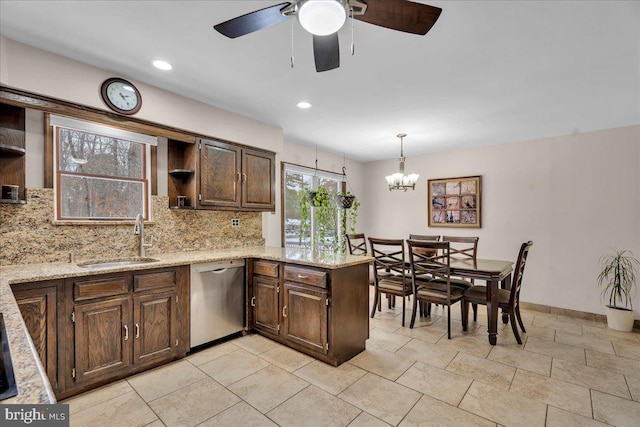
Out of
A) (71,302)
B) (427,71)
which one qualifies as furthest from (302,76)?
(71,302)

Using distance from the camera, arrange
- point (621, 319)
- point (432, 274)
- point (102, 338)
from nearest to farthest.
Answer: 1. point (102, 338)
2. point (432, 274)
3. point (621, 319)

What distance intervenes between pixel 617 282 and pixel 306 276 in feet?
12.5

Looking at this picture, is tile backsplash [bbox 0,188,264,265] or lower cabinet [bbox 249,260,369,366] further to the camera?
lower cabinet [bbox 249,260,369,366]

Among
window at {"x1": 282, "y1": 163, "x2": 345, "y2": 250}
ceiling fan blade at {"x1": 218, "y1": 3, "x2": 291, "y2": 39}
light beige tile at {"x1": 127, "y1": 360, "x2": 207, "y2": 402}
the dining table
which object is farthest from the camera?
window at {"x1": 282, "y1": 163, "x2": 345, "y2": 250}

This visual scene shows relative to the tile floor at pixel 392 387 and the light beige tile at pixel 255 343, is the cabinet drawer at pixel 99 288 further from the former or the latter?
the light beige tile at pixel 255 343

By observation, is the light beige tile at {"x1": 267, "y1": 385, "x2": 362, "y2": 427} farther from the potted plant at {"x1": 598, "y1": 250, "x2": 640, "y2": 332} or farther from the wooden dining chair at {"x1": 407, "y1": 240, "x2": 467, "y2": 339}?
the potted plant at {"x1": 598, "y1": 250, "x2": 640, "y2": 332}

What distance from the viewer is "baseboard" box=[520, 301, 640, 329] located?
386 centimetres

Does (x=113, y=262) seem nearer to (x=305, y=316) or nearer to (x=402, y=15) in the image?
(x=305, y=316)

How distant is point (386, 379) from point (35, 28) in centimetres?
343

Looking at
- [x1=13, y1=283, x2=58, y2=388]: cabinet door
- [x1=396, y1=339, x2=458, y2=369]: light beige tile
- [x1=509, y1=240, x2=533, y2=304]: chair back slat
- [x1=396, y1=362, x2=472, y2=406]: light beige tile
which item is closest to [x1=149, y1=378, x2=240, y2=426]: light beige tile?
[x1=13, y1=283, x2=58, y2=388]: cabinet door

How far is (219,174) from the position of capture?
11.1ft

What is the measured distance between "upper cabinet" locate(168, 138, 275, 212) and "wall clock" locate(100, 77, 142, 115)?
613 mm

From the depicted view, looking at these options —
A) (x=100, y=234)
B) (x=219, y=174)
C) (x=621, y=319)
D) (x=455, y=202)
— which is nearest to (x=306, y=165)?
(x=219, y=174)

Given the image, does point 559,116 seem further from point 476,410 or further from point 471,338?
point 476,410
